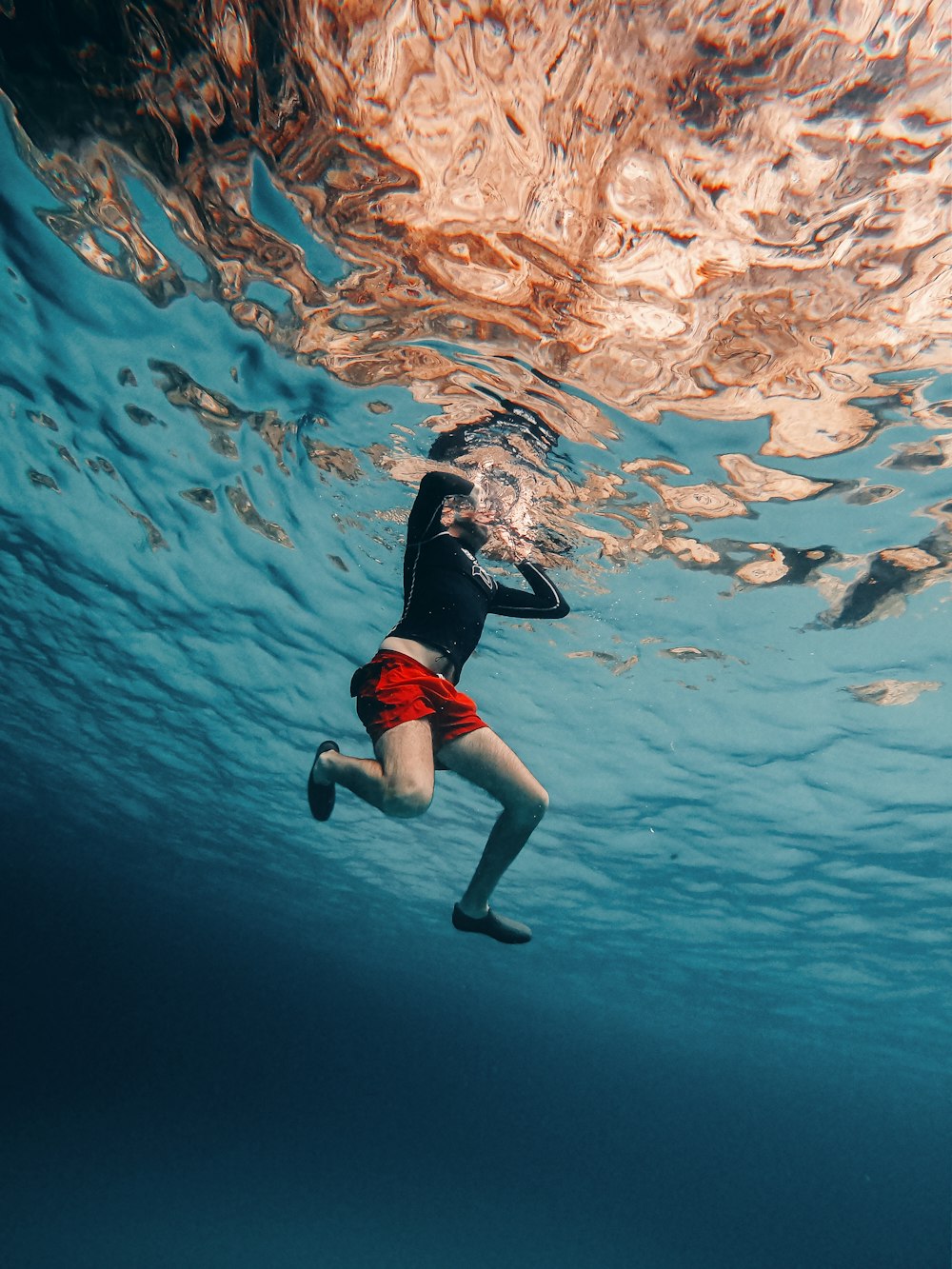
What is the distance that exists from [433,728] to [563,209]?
4380mm

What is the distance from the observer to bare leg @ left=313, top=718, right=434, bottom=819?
4.62m

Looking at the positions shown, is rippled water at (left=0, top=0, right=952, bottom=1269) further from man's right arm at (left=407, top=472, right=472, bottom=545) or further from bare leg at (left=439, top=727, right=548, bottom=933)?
bare leg at (left=439, top=727, right=548, bottom=933)

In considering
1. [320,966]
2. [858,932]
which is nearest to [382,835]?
[858,932]

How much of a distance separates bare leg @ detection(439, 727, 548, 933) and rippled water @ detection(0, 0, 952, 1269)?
13.6ft

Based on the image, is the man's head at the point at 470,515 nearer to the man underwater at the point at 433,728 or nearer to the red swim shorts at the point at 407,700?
the man underwater at the point at 433,728

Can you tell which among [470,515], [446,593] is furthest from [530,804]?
[470,515]

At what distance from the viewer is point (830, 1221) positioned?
92812mm

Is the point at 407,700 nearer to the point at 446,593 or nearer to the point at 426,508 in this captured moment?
the point at 446,593

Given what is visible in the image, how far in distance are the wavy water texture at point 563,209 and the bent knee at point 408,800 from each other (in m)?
4.65

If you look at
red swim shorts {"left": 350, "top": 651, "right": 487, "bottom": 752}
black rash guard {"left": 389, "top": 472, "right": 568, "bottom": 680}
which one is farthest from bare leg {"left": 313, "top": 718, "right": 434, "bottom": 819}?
black rash guard {"left": 389, "top": 472, "right": 568, "bottom": 680}

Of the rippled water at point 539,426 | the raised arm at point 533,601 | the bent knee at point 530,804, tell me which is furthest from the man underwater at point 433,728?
the rippled water at point 539,426

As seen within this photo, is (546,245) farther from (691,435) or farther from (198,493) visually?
(198,493)

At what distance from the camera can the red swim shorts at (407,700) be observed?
5066 millimetres

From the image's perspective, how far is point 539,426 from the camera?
7.57 meters
